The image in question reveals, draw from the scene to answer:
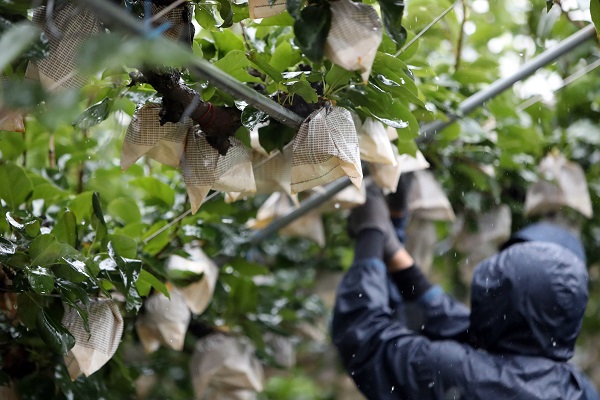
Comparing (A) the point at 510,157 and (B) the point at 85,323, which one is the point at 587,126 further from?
(B) the point at 85,323

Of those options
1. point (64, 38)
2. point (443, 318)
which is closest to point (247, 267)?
point (443, 318)

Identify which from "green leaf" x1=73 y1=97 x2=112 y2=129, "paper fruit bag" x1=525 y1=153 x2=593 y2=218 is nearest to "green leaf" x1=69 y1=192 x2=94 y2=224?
"green leaf" x1=73 y1=97 x2=112 y2=129

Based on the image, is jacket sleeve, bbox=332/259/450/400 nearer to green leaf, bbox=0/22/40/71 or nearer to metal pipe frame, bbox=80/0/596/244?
metal pipe frame, bbox=80/0/596/244

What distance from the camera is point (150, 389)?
256 centimetres

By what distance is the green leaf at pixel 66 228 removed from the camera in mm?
1280

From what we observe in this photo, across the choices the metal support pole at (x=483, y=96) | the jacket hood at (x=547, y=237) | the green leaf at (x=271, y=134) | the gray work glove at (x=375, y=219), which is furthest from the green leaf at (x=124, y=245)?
the jacket hood at (x=547, y=237)

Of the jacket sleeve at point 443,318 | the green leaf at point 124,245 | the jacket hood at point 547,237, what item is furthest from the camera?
the jacket hood at point 547,237

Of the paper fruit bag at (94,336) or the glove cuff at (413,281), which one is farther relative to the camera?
the glove cuff at (413,281)

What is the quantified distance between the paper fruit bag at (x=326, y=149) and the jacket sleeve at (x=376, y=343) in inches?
21.3

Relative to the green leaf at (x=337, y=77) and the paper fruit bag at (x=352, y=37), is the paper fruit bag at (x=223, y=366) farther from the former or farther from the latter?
the paper fruit bag at (x=352, y=37)

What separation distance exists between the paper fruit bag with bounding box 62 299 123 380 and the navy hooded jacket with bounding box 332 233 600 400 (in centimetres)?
52

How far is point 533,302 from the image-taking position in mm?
1489

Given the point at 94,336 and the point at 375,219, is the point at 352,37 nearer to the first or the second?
the point at 94,336

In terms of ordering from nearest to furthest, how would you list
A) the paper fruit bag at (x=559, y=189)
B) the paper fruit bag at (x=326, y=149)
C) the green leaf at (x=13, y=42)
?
the green leaf at (x=13, y=42)
the paper fruit bag at (x=326, y=149)
the paper fruit bag at (x=559, y=189)
